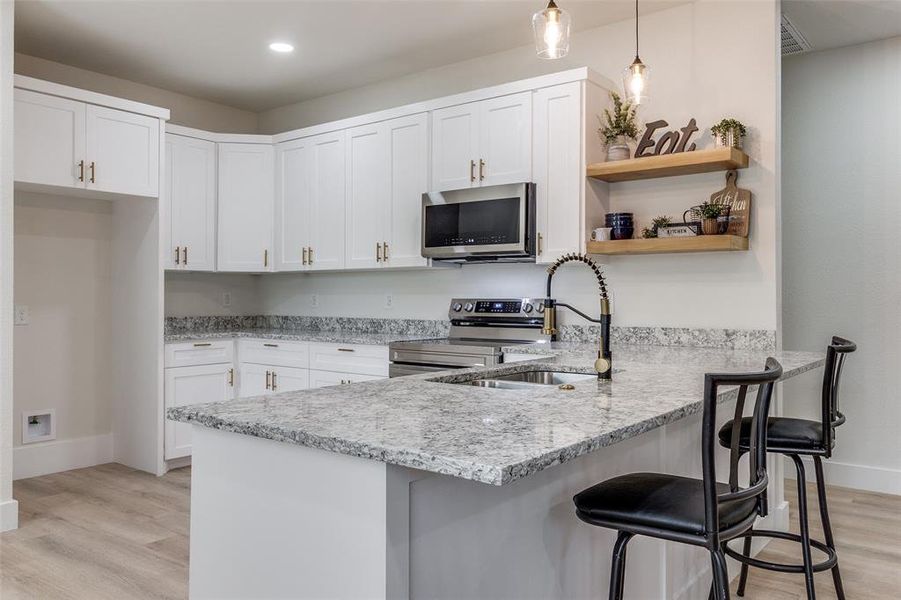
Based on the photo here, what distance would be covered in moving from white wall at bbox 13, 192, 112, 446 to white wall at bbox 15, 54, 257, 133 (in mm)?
855

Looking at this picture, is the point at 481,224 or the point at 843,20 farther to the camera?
the point at 481,224

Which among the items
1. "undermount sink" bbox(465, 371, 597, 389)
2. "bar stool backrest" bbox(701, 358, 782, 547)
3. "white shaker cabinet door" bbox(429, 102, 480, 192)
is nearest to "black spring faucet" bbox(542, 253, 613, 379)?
"undermount sink" bbox(465, 371, 597, 389)

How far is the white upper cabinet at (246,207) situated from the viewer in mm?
5023

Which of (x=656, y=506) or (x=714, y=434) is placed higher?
(x=714, y=434)

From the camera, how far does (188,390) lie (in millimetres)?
4527

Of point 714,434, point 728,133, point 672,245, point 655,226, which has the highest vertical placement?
point 728,133

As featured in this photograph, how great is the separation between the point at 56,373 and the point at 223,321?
4.37 ft

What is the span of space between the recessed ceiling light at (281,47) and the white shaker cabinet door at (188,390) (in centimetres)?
217

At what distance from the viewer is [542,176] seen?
3748mm

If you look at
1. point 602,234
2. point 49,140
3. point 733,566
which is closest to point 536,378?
point 733,566

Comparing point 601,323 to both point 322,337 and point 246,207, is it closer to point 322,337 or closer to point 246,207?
point 322,337

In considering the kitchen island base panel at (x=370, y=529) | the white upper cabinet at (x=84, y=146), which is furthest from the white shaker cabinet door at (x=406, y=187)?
the kitchen island base panel at (x=370, y=529)

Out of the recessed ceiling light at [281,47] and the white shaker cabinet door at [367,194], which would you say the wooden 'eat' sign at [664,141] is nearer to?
the white shaker cabinet door at [367,194]

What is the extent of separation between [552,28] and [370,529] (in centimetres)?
172
